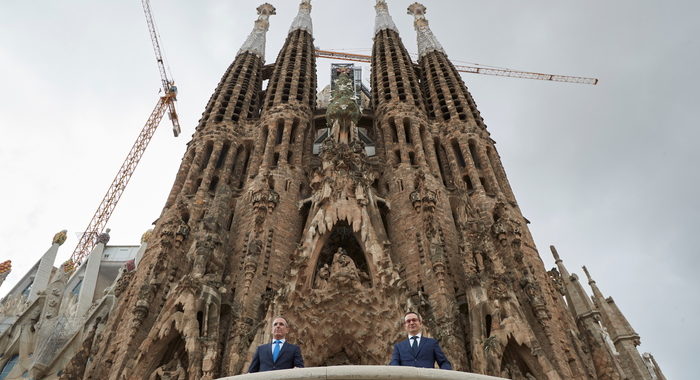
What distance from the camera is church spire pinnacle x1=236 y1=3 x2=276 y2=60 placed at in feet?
99.9

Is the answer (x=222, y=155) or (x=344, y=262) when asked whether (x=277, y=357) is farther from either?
(x=222, y=155)

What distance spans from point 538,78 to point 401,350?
56208 mm

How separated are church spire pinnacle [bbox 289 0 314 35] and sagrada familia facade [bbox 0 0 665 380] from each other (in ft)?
31.8

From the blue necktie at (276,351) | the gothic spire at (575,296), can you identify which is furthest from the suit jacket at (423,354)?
the gothic spire at (575,296)

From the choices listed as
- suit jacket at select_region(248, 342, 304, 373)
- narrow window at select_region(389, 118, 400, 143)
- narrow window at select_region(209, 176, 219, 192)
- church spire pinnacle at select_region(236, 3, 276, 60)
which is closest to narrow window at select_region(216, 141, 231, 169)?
narrow window at select_region(209, 176, 219, 192)

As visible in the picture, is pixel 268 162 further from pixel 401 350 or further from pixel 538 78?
pixel 538 78

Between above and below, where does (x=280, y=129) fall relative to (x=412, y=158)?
above

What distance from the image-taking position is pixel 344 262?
14.8 metres

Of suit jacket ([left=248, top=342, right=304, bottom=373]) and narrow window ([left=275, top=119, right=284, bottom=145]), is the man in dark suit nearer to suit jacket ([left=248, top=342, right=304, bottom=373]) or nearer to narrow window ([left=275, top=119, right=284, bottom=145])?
suit jacket ([left=248, top=342, right=304, bottom=373])

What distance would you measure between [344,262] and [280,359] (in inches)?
337

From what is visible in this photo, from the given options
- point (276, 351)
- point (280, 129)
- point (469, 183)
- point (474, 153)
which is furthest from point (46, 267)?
point (276, 351)

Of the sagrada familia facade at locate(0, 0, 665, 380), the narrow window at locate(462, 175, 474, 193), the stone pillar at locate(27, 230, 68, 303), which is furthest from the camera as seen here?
the stone pillar at locate(27, 230, 68, 303)

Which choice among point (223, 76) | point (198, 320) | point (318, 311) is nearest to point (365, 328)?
point (318, 311)

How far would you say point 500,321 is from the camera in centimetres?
1309
